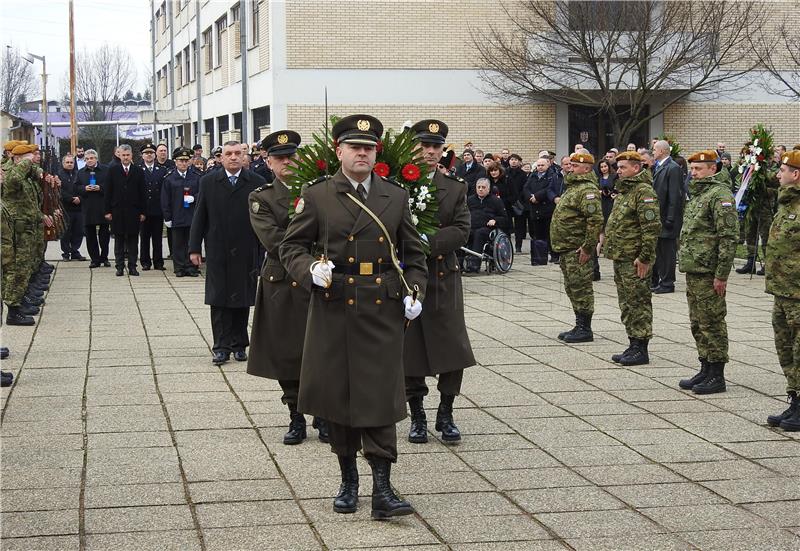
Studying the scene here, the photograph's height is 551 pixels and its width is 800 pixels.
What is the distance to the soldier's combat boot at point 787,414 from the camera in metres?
8.10

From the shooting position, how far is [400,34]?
103ft

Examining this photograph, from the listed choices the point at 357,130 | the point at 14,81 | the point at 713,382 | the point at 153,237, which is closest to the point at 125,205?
the point at 153,237

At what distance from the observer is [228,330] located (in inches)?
424

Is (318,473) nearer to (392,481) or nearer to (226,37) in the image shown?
(392,481)

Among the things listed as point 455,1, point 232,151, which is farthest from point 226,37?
point 232,151

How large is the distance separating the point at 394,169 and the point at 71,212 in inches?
620

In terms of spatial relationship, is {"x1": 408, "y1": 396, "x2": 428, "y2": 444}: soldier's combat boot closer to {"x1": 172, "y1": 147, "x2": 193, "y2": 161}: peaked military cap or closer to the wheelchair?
the wheelchair

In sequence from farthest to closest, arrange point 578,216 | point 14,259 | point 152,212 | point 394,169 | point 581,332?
→ 1. point 152,212
2. point 14,259
3. point 578,216
4. point 581,332
5. point 394,169

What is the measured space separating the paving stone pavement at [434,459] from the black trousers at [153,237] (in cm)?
810

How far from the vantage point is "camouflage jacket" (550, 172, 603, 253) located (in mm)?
12031

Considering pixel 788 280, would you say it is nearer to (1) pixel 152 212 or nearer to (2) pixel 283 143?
(2) pixel 283 143

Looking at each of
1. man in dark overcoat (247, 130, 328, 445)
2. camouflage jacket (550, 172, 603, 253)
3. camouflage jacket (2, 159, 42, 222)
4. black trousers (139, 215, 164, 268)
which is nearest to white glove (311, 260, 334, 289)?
man in dark overcoat (247, 130, 328, 445)

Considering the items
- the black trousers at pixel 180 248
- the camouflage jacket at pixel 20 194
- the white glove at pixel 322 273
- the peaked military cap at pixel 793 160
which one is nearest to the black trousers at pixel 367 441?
the white glove at pixel 322 273

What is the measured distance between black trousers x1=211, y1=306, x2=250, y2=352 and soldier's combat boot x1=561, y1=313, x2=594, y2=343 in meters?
3.39
